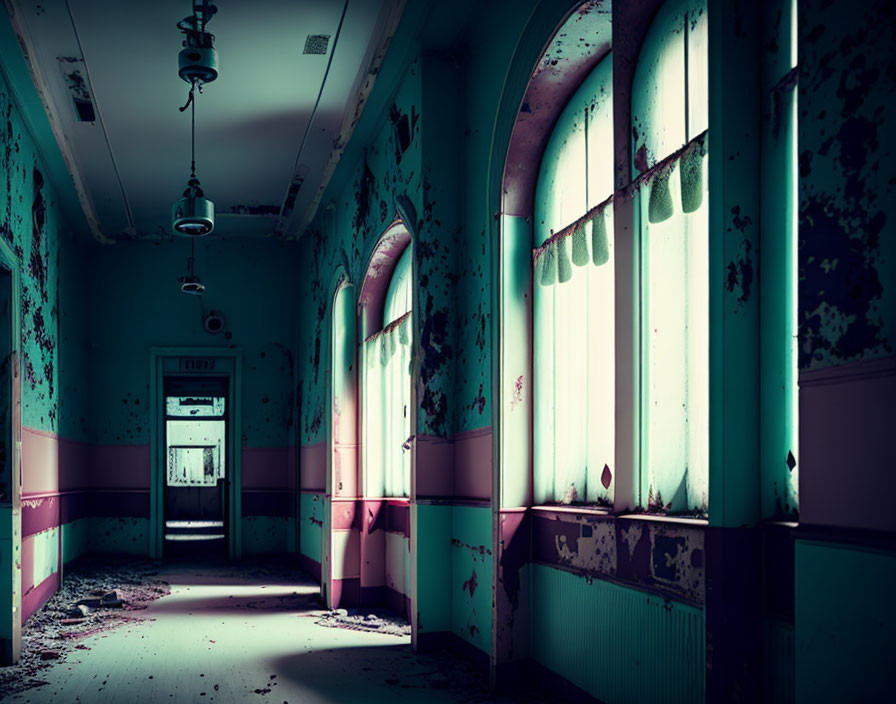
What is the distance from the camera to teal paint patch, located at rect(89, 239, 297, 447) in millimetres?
9961

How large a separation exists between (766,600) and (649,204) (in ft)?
5.11

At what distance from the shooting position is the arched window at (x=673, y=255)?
295 centimetres

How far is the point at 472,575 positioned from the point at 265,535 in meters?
6.04

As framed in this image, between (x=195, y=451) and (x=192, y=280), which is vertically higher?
(x=192, y=280)

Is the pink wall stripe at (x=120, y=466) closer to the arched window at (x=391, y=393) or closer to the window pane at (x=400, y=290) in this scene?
the arched window at (x=391, y=393)

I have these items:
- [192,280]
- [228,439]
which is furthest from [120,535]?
[192,280]

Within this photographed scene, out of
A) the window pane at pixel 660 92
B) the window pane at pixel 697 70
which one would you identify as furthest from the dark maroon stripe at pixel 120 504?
the window pane at pixel 697 70

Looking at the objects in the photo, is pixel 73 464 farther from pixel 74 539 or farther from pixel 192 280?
pixel 192 280

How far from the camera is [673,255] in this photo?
3135mm

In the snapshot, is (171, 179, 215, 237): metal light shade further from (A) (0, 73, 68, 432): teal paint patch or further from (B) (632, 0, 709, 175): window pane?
(B) (632, 0, 709, 175): window pane

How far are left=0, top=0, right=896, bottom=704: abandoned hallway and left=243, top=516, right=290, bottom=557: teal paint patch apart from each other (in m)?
0.04

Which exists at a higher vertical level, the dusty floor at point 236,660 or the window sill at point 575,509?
the window sill at point 575,509

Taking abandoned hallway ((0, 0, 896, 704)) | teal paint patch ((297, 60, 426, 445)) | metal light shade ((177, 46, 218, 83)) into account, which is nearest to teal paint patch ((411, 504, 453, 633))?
abandoned hallway ((0, 0, 896, 704))

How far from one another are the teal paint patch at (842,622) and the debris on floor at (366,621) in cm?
394
